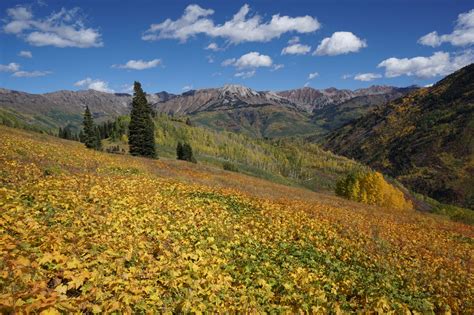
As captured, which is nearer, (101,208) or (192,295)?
(192,295)

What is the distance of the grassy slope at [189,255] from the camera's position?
934cm

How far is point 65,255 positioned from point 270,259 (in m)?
8.20

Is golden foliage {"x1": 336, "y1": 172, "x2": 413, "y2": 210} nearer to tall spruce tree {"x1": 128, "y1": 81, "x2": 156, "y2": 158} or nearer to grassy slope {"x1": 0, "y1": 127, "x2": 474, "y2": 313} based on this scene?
tall spruce tree {"x1": 128, "y1": 81, "x2": 156, "y2": 158}

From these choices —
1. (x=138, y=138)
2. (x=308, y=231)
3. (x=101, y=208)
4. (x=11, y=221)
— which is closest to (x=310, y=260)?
(x=308, y=231)

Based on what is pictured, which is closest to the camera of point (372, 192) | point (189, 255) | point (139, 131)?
point (189, 255)

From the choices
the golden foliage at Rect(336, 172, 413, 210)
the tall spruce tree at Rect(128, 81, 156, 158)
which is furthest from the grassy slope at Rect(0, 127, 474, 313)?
the golden foliage at Rect(336, 172, 413, 210)

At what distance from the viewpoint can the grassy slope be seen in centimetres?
934

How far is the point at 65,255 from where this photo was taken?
1046cm

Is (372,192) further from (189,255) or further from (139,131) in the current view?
(189,255)

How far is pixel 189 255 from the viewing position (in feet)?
42.5

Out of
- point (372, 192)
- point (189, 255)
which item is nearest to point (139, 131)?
point (372, 192)

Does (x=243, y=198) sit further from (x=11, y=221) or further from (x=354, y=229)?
(x=11, y=221)

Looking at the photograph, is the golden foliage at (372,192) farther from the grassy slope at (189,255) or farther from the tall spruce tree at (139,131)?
the grassy slope at (189,255)

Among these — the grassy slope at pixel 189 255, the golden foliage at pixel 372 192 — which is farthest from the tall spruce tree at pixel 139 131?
the golden foliage at pixel 372 192
